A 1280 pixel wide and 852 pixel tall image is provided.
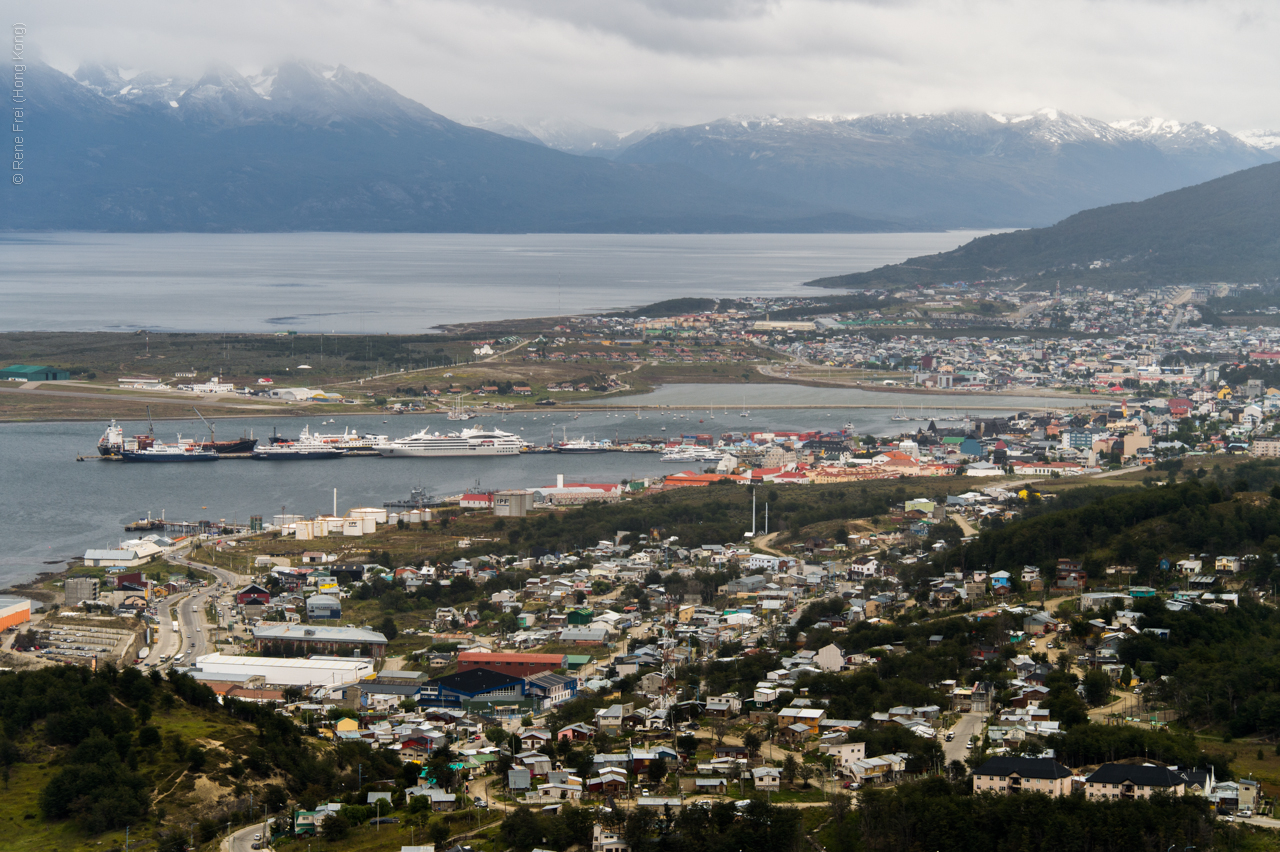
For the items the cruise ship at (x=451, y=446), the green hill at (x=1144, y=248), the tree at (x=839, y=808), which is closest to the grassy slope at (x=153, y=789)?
the tree at (x=839, y=808)

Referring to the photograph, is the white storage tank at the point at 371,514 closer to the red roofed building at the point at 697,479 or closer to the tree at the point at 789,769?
the red roofed building at the point at 697,479

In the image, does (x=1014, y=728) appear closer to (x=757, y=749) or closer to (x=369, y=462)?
(x=757, y=749)

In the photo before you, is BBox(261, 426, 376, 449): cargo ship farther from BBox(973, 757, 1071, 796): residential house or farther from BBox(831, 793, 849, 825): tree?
BBox(973, 757, 1071, 796): residential house

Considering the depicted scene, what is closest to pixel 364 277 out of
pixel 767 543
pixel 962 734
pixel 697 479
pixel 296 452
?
pixel 296 452

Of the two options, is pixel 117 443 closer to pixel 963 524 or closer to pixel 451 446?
pixel 451 446

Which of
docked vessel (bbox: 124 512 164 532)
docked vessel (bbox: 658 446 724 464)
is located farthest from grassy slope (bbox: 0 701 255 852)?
docked vessel (bbox: 658 446 724 464)
